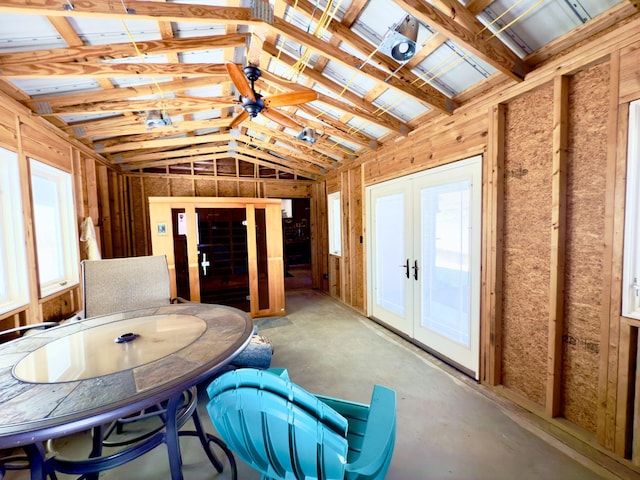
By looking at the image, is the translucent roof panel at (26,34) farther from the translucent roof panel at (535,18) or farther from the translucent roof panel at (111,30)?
the translucent roof panel at (535,18)

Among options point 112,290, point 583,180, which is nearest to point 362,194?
point 583,180

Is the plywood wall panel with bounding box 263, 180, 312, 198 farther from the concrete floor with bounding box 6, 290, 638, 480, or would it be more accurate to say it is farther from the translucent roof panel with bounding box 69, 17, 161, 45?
the translucent roof panel with bounding box 69, 17, 161, 45

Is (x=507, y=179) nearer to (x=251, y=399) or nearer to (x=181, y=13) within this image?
(x=251, y=399)

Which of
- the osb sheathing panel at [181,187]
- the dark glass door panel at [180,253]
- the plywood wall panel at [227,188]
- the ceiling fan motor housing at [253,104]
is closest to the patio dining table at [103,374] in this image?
the ceiling fan motor housing at [253,104]

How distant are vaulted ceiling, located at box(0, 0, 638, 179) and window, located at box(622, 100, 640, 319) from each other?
0.66 metres

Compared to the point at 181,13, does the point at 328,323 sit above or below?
below

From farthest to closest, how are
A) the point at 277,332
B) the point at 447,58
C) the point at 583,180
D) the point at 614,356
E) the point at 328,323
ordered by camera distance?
the point at 328,323 < the point at 277,332 < the point at 447,58 < the point at 583,180 < the point at 614,356

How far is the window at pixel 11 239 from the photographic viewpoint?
2.24 meters

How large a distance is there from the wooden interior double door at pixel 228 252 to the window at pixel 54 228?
1.06m

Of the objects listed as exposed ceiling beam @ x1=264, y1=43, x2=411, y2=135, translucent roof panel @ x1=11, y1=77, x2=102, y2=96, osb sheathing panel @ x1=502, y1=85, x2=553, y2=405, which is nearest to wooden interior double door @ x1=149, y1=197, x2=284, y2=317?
translucent roof panel @ x1=11, y1=77, x2=102, y2=96

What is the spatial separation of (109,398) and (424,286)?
9.66ft

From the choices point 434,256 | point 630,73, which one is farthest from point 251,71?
point 434,256

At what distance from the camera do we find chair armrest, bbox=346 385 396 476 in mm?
930

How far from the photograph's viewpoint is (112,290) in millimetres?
2344
